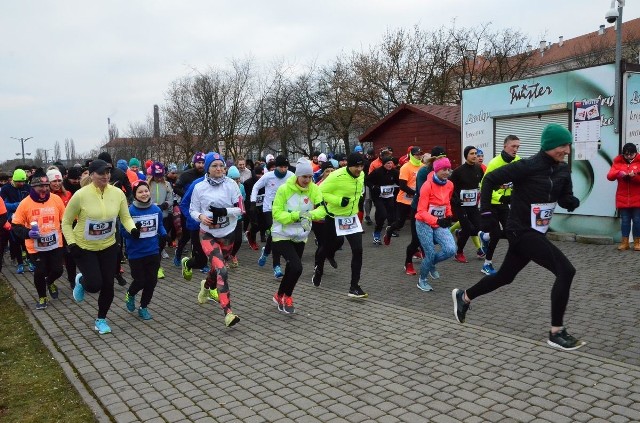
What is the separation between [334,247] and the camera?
28.6 ft

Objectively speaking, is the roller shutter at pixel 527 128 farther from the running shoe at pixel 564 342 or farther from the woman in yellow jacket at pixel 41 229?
the woman in yellow jacket at pixel 41 229

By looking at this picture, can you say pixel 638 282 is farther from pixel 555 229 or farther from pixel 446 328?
pixel 555 229

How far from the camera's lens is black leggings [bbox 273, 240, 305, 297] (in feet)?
22.5

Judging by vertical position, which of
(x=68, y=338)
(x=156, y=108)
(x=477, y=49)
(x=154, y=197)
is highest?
(x=477, y=49)

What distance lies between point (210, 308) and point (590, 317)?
4626 mm

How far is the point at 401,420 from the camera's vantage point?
3.99 metres

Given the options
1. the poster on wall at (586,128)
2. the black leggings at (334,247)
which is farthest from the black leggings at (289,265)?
the poster on wall at (586,128)

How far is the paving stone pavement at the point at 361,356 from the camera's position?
422 cm

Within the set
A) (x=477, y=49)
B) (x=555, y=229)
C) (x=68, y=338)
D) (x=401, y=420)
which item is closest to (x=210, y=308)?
(x=68, y=338)

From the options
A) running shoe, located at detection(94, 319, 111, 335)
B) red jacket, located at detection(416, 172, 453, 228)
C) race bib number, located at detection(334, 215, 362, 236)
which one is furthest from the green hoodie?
running shoe, located at detection(94, 319, 111, 335)

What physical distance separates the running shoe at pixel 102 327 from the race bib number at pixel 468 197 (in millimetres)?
5821

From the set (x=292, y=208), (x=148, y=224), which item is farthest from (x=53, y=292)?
(x=292, y=208)

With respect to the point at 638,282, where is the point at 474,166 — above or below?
above

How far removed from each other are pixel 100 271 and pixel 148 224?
0.96 meters
